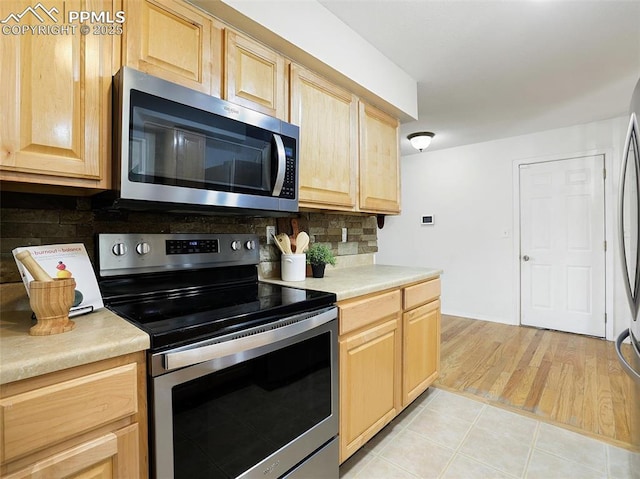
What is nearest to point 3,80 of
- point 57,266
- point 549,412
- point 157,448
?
point 57,266

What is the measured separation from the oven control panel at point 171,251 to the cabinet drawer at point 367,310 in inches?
22.4

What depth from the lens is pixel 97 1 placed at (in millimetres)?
1045

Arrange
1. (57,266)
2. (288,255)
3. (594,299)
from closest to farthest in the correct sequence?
(57,266) → (288,255) → (594,299)

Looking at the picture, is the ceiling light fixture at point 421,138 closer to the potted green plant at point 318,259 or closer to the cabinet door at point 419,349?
the cabinet door at point 419,349

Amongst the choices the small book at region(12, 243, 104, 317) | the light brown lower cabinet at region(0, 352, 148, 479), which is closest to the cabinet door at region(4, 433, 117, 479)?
the light brown lower cabinet at region(0, 352, 148, 479)

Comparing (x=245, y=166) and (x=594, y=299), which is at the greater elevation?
(x=245, y=166)

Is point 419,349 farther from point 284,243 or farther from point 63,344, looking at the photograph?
point 63,344

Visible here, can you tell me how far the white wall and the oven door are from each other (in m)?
3.49

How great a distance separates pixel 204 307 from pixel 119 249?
425 mm

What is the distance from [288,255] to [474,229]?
3.37 metres

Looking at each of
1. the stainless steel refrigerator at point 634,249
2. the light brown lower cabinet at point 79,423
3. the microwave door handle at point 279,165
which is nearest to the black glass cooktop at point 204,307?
the light brown lower cabinet at point 79,423

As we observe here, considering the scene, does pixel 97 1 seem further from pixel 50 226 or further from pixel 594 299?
pixel 594 299

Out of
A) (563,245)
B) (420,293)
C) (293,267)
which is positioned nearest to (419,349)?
(420,293)

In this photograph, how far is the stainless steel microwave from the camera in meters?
1.05
